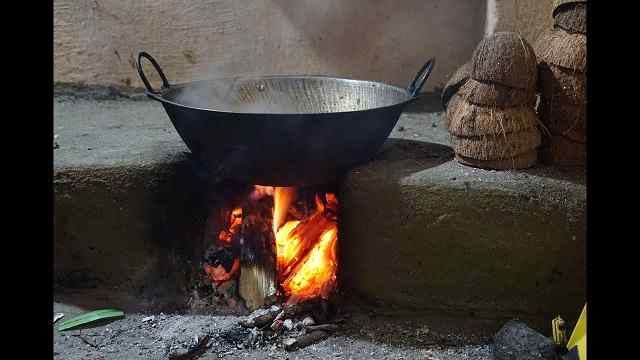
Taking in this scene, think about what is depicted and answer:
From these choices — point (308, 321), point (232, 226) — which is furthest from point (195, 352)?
point (232, 226)

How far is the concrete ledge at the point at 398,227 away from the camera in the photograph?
2578 millimetres

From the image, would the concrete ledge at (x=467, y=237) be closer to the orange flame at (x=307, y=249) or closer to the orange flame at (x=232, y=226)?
the orange flame at (x=307, y=249)

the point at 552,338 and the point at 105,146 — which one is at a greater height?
the point at 105,146

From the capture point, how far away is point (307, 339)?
2586 mm

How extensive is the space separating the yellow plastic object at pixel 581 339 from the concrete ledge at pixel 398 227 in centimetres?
26

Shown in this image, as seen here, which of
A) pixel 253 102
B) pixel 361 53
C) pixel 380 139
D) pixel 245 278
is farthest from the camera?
pixel 361 53

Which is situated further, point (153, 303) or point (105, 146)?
point (105, 146)

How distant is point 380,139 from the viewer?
2.77 m

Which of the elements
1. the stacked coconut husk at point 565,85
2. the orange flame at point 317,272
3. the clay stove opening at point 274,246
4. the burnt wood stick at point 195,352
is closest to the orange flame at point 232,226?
the clay stove opening at point 274,246

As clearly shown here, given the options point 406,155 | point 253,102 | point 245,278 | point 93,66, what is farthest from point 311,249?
point 93,66

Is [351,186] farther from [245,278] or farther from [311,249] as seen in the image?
[245,278]

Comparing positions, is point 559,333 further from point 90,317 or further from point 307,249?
point 90,317

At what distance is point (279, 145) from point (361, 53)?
157cm

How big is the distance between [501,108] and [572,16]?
47 cm
